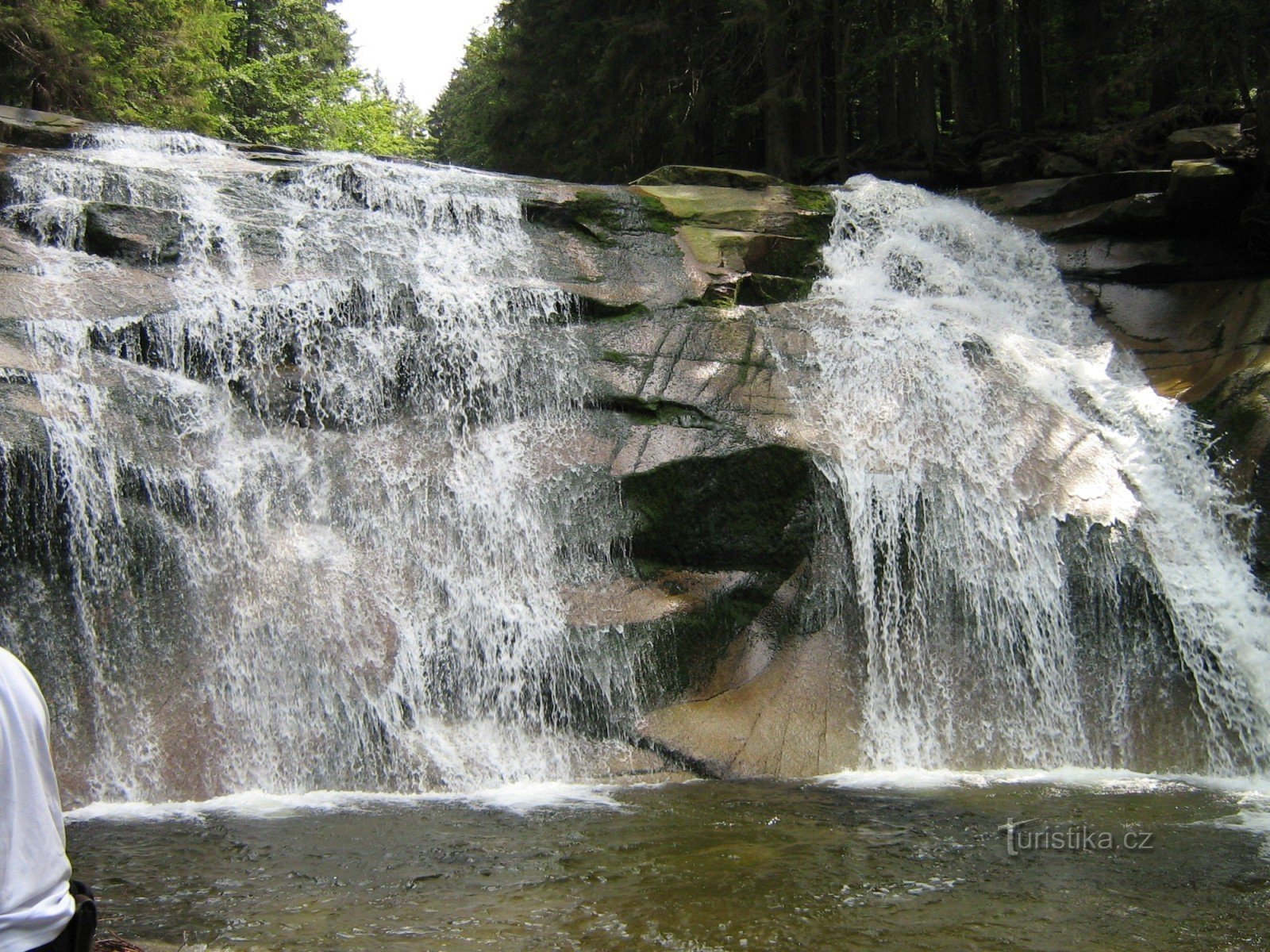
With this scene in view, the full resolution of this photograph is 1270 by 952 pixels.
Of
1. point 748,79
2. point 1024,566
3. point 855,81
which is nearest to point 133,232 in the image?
point 1024,566

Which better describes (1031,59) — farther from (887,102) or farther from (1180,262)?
(1180,262)

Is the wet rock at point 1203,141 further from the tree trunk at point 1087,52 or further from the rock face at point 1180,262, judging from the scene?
the tree trunk at point 1087,52

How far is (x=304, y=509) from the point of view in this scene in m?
8.46

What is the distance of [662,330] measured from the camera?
10.5m

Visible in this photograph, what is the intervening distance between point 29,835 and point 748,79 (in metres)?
21.0

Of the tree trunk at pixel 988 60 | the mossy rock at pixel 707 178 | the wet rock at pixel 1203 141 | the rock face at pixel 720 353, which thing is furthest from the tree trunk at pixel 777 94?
the wet rock at pixel 1203 141

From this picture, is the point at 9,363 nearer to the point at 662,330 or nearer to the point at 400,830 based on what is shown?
the point at 400,830

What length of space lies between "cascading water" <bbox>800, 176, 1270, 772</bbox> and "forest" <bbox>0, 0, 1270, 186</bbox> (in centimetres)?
485

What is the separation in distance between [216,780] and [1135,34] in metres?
18.9

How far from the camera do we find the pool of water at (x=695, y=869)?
448 centimetres

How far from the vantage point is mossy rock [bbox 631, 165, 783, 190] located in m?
13.9

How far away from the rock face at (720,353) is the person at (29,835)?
18.7ft

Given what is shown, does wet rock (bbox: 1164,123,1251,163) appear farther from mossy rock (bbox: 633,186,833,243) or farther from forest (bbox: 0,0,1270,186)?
mossy rock (bbox: 633,186,833,243)

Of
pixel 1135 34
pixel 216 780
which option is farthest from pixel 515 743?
pixel 1135 34
